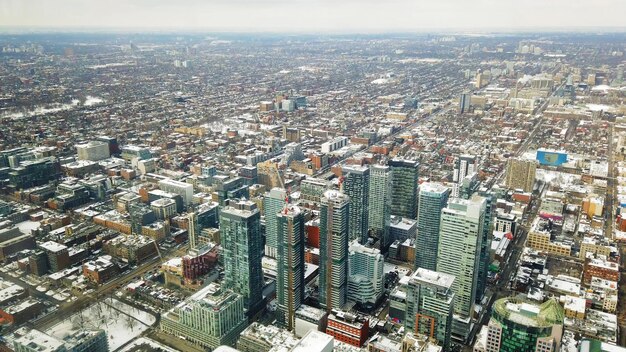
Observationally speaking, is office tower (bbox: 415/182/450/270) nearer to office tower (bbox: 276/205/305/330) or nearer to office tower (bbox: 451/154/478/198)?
office tower (bbox: 276/205/305/330)

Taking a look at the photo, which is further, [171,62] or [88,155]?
[171,62]

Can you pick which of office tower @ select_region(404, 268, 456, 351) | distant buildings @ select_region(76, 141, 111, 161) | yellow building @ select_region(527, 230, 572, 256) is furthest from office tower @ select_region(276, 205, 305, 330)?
distant buildings @ select_region(76, 141, 111, 161)

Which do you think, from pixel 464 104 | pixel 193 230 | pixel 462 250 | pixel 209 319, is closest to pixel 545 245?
pixel 462 250

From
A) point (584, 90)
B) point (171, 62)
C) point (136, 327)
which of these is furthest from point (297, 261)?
point (171, 62)

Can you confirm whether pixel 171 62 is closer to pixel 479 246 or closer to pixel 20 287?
pixel 20 287

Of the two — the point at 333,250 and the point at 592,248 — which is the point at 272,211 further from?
the point at 592,248
